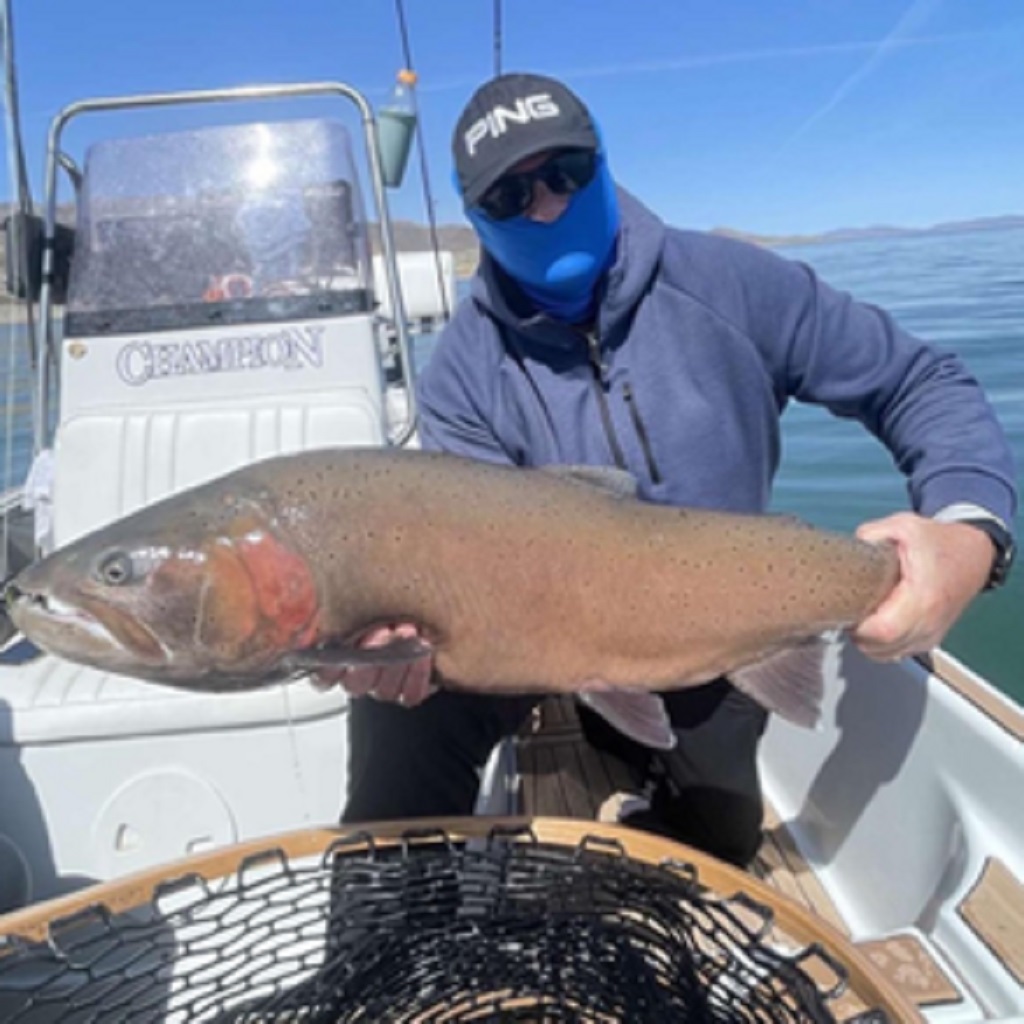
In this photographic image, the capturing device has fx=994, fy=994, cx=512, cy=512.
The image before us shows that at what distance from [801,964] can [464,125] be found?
7.29 feet

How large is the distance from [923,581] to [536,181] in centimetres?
144

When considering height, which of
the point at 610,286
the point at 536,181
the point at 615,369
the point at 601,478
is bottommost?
the point at 601,478

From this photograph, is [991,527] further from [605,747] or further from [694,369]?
[605,747]

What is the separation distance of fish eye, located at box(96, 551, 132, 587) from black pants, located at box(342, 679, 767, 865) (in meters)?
1.10

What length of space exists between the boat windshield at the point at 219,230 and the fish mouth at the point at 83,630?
2585 mm

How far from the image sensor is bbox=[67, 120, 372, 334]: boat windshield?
14.3 ft

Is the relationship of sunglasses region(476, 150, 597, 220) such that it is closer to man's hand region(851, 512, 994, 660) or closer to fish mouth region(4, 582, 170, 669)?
man's hand region(851, 512, 994, 660)

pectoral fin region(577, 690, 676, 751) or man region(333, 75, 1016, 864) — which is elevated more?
man region(333, 75, 1016, 864)

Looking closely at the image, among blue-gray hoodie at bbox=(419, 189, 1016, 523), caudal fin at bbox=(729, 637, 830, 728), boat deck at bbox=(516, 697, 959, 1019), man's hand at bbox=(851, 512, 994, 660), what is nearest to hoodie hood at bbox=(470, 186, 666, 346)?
blue-gray hoodie at bbox=(419, 189, 1016, 523)

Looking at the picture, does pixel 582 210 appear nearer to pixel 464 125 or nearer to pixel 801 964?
pixel 464 125

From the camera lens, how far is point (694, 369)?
2965 mm

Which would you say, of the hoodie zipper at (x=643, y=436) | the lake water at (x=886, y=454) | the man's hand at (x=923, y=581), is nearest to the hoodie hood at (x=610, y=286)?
the hoodie zipper at (x=643, y=436)

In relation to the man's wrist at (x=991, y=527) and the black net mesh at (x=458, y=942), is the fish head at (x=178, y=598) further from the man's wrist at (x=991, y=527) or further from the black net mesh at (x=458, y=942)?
the man's wrist at (x=991, y=527)

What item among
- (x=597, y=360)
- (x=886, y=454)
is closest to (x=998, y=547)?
(x=597, y=360)
